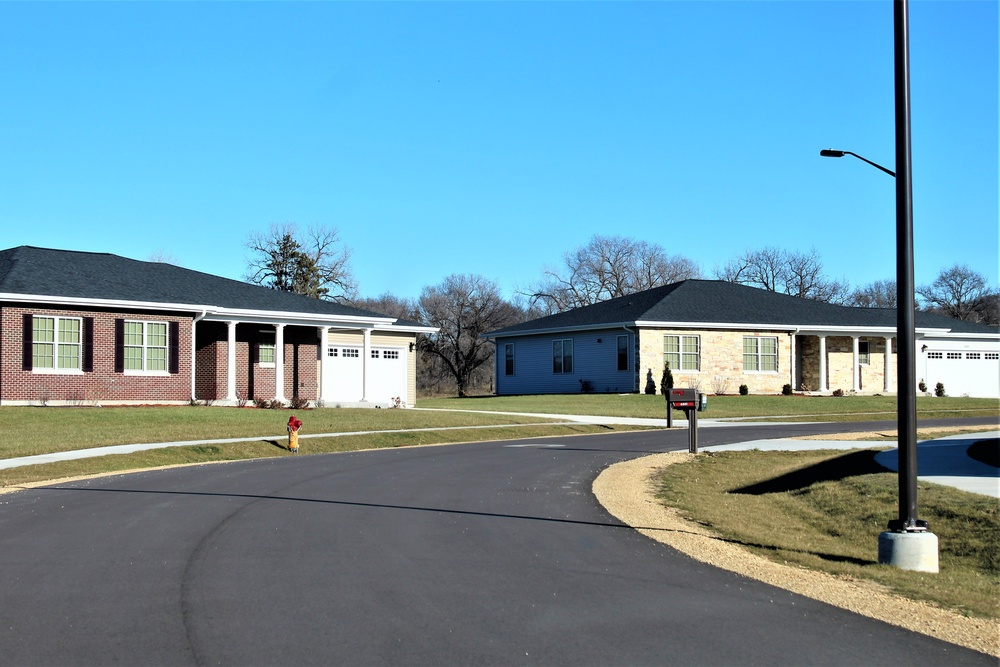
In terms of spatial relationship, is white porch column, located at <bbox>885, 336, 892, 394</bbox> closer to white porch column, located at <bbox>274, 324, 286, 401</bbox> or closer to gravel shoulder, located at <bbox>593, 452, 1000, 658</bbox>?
white porch column, located at <bbox>274, 324, 286, 401</bbox>

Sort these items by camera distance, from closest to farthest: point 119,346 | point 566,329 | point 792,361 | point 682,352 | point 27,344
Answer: point 27,344, point 119,346, point 682,352, point 792,361, point 566,329

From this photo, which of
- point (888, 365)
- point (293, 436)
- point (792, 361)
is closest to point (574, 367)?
point (792, 361)

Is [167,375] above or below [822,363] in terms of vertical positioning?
below

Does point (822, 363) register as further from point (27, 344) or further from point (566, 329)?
point (27, 344)

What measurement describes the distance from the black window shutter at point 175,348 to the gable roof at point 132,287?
2.47ft

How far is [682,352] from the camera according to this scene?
1906 inches

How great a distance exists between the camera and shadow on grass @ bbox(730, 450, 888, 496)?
59.2 feet

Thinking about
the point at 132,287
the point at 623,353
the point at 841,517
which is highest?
the point at 132,287

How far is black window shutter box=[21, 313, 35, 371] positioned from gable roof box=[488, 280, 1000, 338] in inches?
1035

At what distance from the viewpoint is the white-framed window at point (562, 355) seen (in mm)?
52281

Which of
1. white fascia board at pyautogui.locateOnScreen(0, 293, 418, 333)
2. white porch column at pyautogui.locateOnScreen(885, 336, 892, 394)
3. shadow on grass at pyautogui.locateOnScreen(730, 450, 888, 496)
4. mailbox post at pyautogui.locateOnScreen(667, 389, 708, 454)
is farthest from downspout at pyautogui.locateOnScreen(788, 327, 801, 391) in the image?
shadow on grass at pyautogui.locateOnScreen(730, 450, 888, 496)

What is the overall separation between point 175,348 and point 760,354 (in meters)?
29.3

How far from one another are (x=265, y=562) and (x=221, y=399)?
2727 cm

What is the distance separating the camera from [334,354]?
132 feet
